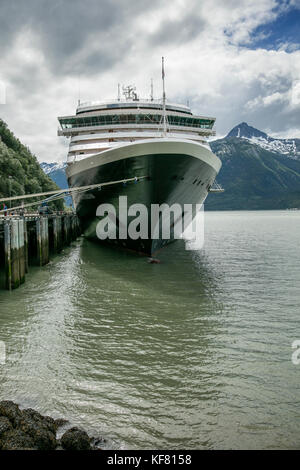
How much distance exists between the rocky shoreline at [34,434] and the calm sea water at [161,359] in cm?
36

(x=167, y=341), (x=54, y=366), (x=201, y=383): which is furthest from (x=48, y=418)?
(x=167, y=341)

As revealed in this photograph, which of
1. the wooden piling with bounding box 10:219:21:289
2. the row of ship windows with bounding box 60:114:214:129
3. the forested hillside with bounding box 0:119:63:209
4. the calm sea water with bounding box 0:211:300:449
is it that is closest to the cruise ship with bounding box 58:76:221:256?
the row of ship windows with bounding box 60:114:214:129

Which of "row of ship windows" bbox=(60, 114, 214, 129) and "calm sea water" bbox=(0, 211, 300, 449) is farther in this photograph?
"row of ship windows" bbox=(60, 114, 214, 129)

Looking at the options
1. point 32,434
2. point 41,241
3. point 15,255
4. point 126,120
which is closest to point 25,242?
point 41,241

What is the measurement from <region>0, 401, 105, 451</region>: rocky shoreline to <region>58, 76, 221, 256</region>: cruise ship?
415 inches

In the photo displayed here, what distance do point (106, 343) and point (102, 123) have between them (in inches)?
649

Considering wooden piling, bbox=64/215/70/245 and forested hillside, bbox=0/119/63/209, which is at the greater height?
forested hillside, bbox=0/119/63/209

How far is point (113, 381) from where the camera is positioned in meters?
5.73

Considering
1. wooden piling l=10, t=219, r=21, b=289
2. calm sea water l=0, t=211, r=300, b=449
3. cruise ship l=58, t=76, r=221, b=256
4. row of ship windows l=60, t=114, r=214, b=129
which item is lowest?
calm sea water l=0, t=211, r=300, b=449

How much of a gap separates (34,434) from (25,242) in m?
12.4

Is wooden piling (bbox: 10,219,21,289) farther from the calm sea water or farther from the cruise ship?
the cruise ship

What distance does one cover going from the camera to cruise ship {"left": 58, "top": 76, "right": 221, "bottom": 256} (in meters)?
14.3

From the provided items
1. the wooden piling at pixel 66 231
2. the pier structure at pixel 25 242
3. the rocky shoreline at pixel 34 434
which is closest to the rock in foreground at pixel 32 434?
the rocky shoreline at pixel 34 434

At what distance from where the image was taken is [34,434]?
408 centimetres
